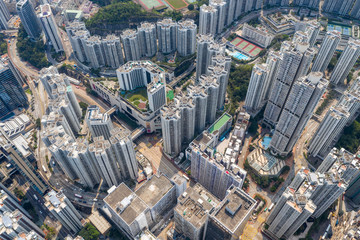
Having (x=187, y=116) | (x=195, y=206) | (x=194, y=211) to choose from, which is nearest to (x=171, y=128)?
(x=187, y=116)

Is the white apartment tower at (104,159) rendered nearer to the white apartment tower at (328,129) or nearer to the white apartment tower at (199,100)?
the white apartment tower at (199,100)

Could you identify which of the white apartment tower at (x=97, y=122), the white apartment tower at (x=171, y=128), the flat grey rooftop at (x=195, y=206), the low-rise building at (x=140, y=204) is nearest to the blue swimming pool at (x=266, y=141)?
the white apartment tower at (x=171, y=128)

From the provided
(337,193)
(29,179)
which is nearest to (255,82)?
(337,193)

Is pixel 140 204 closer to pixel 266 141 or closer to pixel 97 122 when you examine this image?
pixel 97 122

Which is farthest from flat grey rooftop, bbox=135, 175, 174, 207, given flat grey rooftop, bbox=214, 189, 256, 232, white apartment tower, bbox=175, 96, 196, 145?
white apartment tower, bbox=175, 96, 196, 145

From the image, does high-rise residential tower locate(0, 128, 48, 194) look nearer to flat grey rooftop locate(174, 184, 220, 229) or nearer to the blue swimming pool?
flat grey rooftop locate(174, 184, 220, 229)
